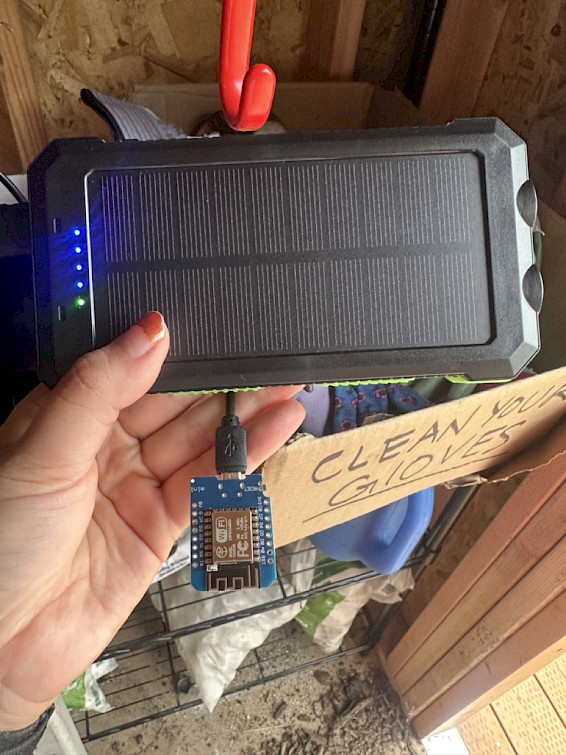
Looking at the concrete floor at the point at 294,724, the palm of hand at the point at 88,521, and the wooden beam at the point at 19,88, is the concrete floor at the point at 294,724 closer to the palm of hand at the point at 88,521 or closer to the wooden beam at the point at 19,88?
the palm of hand at the point at 88,521

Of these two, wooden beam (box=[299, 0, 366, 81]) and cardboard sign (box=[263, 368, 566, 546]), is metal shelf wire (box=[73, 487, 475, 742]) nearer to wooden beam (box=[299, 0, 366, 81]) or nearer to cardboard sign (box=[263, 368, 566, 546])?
cardboard sign (box=[263, 368, 566, 546])

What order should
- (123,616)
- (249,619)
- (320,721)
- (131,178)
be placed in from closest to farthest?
(131,178) → (123,616) → (249,619) → (320,721)

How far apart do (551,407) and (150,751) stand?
1072 millimetres

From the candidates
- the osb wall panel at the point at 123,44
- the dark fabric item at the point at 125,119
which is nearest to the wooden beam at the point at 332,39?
the osb wall panel at the point at 123,44

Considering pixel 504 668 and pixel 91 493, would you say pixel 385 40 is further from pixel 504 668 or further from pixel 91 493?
pixel 504 668

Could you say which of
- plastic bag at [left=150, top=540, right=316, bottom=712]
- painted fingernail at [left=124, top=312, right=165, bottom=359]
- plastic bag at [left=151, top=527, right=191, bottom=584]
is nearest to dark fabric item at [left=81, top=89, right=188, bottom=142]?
painted fingernail at [left=124, top=312, right=165, bottom=359]

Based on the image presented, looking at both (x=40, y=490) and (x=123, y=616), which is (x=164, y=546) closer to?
(x=123, y=616)

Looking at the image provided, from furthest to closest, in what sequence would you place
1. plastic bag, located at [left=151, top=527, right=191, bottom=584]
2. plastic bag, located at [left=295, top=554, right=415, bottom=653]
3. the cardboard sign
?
1. plastic bag, located at [left=295, top=554, right=415, bottom=653]
2. plastic bag, located at [left=151, top=527, right=191, bottom=584]
3. the cardboard sign

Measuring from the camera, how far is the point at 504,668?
96 centimetres

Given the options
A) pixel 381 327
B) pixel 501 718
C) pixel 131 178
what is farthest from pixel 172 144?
pixel 501 718

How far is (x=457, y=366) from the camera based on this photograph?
53cm

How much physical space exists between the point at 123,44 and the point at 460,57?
→ 1.65ft

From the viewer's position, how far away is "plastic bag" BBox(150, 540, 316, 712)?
43.5 inches

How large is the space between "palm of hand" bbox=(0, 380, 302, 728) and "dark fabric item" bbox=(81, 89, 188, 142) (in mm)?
315
